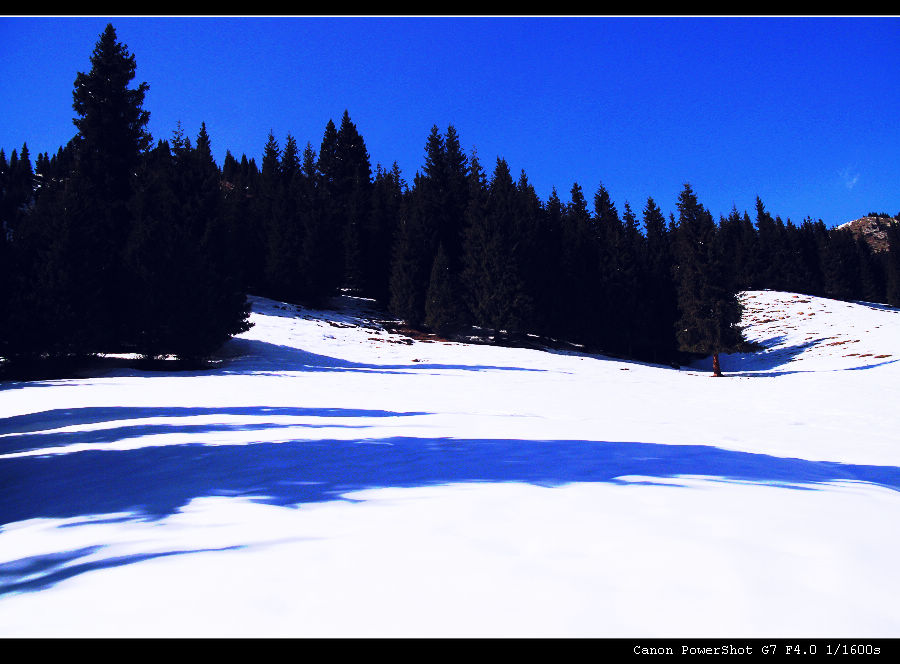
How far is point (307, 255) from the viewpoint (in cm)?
3994

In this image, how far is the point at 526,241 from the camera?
126ft

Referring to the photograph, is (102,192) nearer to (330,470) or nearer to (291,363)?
(291,363)

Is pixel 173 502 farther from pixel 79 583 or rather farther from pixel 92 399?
pixel 92 399

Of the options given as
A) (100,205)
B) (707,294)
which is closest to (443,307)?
(707,294)

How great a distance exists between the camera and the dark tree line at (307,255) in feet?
58.5

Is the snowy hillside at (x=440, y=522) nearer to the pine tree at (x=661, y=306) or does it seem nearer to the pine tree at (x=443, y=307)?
the pine tree at (x=443, y=307)

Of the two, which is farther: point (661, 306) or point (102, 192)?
point (661, 306)

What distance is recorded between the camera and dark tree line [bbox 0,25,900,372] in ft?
58.5

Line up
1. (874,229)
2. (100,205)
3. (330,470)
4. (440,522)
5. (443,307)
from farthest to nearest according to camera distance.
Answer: (874,229) < (443,307) < (100,205) < (330,470) < (440,522)

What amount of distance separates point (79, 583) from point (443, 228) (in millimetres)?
43429

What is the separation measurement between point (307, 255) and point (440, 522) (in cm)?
3955

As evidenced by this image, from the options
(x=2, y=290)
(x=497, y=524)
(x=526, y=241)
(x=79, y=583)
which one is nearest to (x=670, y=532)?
(x=497, y=524)

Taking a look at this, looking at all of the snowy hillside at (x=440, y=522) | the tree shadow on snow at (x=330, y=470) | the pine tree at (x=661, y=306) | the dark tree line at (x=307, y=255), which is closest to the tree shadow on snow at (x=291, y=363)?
the dark tree line at (x=307, y=255)

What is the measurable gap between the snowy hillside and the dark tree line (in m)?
9.89
